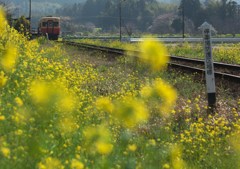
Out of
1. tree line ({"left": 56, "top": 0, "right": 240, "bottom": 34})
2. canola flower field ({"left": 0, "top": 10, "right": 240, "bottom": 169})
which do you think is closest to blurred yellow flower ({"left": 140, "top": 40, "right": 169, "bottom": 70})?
canola flower field ({"left": 0, "top": 10, "right": 240, "bottom": 169})

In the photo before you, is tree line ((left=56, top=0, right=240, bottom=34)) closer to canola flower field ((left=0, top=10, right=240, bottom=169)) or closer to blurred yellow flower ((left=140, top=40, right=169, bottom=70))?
canola flower field ((left=0, top=10, right=240, bottom=169))

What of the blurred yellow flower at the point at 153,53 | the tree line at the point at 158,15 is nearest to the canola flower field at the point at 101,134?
the blurred yellow flower at the point at 153,53

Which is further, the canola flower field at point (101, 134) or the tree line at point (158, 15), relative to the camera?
the tree line at point (158, 15)

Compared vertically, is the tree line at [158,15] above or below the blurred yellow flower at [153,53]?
above

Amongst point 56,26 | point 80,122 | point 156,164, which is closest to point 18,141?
point 156,164

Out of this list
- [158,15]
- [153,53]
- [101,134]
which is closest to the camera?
[153,53]

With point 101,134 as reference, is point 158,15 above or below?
above

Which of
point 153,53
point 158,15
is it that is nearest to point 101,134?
point 153,53

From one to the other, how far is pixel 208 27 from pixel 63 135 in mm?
4420

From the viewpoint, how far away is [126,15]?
142375 millimetres

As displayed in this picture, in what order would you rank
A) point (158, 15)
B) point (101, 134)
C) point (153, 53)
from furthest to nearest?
1. point (158, 15)
2. point (101, 134)
3. point (153, 53)

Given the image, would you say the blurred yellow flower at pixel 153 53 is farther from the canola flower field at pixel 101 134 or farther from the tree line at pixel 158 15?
the tree line at pixel 158 15

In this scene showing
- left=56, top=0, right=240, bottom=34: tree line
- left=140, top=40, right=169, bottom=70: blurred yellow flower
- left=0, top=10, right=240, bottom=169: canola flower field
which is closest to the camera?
left=140, top=40, right=169, bottom=70: blurred yellow flower

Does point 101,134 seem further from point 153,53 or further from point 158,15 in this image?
point 158,15
